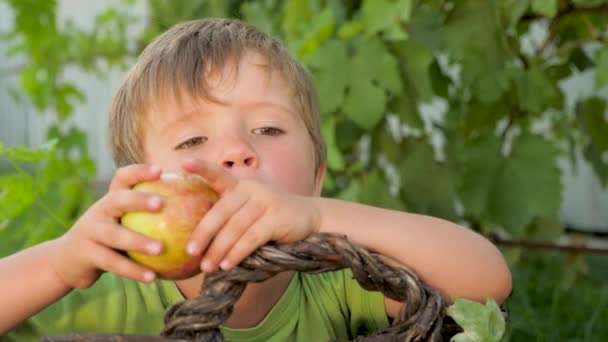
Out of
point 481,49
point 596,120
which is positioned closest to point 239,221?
point 481,49

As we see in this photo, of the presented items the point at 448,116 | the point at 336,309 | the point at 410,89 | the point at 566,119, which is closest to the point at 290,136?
the point at 336,309

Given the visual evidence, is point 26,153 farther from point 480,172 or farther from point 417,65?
point 480,172

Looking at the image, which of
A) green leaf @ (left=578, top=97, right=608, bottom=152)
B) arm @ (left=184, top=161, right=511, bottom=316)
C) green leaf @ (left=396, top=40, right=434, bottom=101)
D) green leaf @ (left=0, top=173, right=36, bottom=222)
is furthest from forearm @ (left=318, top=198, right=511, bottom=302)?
green leaf @ (left=578, top=97, right=608, bottom=152)

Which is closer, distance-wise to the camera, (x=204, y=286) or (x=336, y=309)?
(x=204, y=286)

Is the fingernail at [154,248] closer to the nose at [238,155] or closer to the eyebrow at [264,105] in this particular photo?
the nose at [238,155]

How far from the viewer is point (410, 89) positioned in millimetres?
2447

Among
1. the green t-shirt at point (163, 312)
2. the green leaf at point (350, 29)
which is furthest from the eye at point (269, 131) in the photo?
the green leaf at point (350, 29)

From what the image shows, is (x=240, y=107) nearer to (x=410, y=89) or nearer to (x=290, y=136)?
(x=290, y=136)

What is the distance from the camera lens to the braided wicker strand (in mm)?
1010

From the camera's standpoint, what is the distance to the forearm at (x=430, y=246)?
3.99 feet

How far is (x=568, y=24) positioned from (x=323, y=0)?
70 cm

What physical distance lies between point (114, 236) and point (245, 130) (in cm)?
40

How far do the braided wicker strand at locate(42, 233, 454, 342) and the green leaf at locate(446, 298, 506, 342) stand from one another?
1.2 inches

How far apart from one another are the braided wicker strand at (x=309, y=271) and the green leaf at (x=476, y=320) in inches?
1.2
